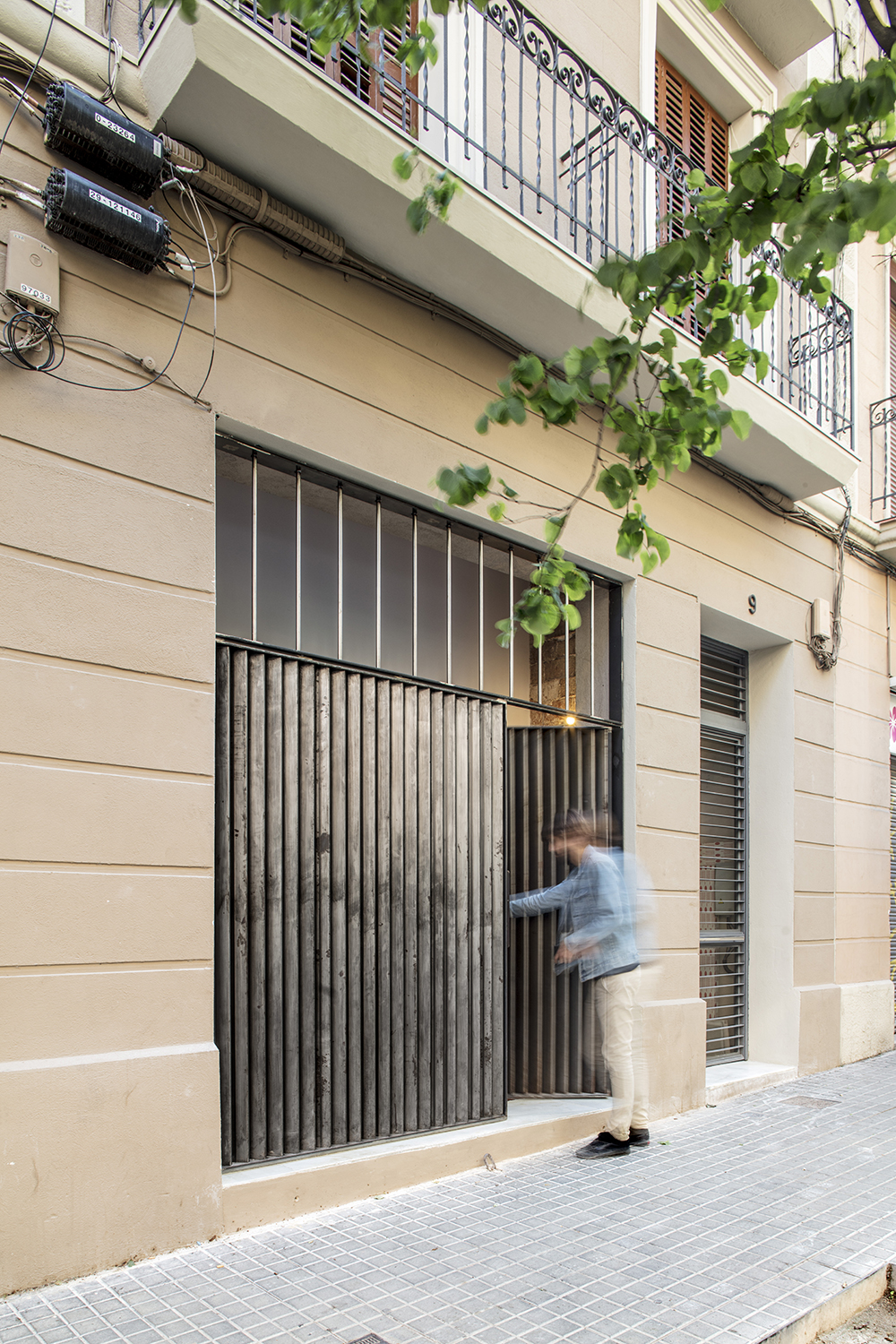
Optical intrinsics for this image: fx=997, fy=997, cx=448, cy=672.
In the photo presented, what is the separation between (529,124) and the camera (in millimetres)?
6395

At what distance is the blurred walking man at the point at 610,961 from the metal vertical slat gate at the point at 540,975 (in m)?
0.44

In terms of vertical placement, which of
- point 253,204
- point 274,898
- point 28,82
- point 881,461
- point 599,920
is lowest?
point 599,920

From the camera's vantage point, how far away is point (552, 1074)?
593cm

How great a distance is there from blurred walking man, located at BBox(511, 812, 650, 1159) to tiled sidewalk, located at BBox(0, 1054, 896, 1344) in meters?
0.22

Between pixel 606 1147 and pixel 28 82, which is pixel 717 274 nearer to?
pixel 28 82

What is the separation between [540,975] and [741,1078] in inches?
89.3

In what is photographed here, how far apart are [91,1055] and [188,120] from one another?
3.71m

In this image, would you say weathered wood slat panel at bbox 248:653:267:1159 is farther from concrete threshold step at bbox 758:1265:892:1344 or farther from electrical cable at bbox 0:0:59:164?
electrical cable at bbox 0:0:59:164

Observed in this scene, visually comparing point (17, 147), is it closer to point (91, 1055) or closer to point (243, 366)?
point (243, 366)

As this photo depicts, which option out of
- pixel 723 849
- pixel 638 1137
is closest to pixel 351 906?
pixel 638 1137

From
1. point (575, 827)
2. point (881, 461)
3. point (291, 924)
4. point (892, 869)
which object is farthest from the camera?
point (881, 461)

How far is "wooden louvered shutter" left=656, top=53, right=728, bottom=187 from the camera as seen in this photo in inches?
313

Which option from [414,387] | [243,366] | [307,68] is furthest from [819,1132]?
[307,68]

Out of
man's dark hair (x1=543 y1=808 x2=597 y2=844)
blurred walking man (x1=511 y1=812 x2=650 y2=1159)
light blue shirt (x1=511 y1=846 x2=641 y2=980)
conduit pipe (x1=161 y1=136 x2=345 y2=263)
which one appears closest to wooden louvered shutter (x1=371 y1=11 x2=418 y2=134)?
conduit pipe (x1=161 y1=136 x2=345 y2=263)
